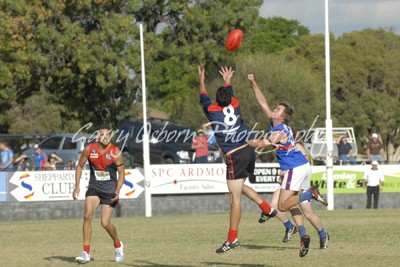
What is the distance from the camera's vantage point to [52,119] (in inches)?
3305

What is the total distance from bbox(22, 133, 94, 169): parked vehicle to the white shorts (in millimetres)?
25806

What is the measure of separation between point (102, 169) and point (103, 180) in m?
0.17

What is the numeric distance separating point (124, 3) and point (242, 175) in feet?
108

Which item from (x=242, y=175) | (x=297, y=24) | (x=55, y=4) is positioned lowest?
(x=242, y=175)

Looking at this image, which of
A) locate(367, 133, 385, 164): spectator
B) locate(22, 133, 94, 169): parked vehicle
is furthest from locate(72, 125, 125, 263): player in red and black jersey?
locate(22, 133, 94, 169): parked vehicle

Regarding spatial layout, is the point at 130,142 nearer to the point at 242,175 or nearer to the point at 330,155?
the point at 330,155

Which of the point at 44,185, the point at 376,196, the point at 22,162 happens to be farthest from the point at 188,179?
the point at 22,162

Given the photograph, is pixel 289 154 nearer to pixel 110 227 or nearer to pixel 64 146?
pixel 110 227

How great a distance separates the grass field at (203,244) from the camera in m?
14.6

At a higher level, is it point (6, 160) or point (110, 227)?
point (6, 160)

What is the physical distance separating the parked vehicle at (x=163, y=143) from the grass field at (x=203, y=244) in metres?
13.1

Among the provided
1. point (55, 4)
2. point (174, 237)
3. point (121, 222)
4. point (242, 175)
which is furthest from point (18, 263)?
point (55, 4)

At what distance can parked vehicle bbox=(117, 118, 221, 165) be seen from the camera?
128ft

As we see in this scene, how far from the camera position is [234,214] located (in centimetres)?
1401
